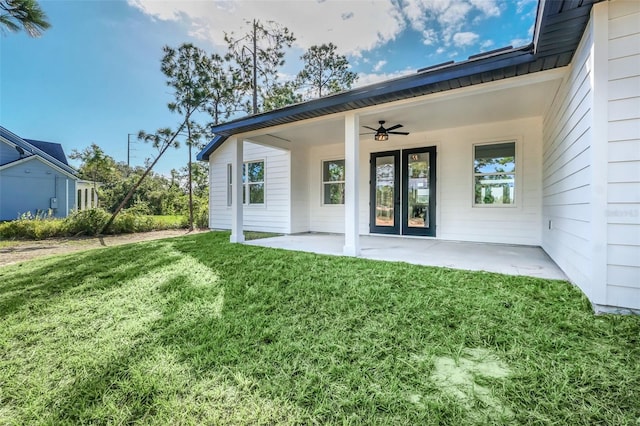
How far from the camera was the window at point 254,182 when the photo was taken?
8.72 metres

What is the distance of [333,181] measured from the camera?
26.3 feet

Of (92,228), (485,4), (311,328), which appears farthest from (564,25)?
(92,228)

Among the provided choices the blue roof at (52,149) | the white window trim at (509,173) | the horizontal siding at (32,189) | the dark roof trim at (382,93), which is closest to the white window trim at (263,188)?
the dark roof trim at (382,93)

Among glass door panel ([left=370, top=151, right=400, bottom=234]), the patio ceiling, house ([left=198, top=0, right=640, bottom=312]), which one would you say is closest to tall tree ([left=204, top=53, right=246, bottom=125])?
house ([left=198, top=0, right=640, bottom=312])

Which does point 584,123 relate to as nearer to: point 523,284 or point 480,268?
point 523,284

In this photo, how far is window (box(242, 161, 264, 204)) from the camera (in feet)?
28.6

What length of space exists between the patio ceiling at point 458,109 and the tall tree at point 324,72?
401 inches

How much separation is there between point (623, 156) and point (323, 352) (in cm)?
289

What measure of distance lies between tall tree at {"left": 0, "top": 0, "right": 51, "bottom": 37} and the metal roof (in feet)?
18.1

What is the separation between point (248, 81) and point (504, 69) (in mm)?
13767

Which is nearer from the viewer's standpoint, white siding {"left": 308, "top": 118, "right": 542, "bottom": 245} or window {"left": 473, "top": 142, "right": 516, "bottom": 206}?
white siding {"left": 308, "top": 118, "right": 542, "bottom": 245}

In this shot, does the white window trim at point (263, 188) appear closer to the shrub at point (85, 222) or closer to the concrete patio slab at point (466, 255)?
the concrete patio slab at point (466, 255)

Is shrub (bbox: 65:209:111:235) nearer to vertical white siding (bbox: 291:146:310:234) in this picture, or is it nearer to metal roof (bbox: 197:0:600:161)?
vertical white siding (bbox: 291:146:310:234)

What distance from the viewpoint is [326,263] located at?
13.3 ft
